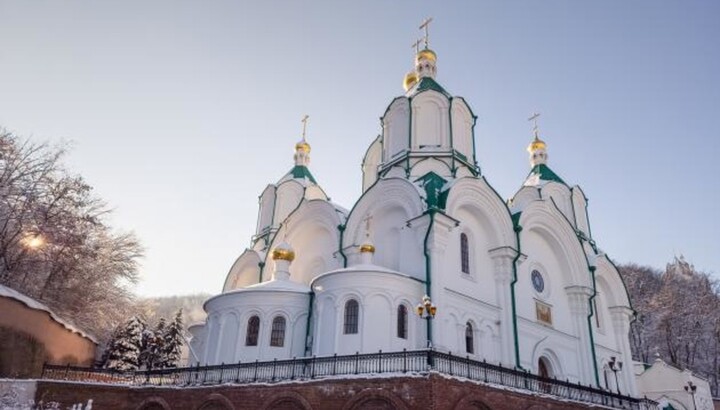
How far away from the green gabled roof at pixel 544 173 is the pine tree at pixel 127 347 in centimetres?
2579

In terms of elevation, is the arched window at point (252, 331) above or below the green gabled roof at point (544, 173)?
below

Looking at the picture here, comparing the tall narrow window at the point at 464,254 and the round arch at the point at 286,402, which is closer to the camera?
the round arch at the point at 286,402

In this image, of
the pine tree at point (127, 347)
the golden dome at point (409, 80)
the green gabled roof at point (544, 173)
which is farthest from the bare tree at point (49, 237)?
the green gabled roof at point (544, 173)

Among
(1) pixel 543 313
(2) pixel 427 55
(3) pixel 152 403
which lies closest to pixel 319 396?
(3) pixel 152 403

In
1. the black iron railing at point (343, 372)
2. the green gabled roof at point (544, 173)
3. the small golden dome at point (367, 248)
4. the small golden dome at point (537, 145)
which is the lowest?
the black iron railing at point (343, 372)

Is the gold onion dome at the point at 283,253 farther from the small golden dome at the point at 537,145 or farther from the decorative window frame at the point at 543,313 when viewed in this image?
Result: the small golden dome at the point at 537,145

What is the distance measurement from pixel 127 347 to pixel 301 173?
1500cm

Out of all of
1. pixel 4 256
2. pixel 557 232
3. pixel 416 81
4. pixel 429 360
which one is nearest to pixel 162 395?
pixel 429 360

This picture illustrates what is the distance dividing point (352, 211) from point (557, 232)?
32.9ft

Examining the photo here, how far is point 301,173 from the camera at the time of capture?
34.2 metres

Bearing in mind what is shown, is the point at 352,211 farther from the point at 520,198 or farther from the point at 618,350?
the point at 618,350

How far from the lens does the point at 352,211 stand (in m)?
22.9

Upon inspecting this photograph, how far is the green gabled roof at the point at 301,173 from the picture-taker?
34.0 metres

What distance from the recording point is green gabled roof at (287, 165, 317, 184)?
1337 inches
